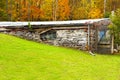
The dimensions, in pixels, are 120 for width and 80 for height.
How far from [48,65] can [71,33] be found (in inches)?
454

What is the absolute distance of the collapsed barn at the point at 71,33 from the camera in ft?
112

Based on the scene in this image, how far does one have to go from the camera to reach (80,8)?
6397 centimetres

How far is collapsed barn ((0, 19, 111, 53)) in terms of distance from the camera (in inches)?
1350

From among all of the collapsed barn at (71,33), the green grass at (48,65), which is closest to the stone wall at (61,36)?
the collapsed barn at (71,33)

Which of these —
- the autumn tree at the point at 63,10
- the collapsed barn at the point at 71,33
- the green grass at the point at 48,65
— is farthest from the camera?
the autumn tree at the point at 63,10

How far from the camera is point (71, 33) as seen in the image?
34938mm

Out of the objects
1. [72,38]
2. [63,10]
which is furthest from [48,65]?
[63,10]

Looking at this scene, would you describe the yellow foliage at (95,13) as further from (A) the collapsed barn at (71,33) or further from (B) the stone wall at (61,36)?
(B) the stone wall at (61,36)

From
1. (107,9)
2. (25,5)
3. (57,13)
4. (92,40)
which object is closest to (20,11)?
(25,5)

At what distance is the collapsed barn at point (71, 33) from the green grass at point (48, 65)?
12.9ft

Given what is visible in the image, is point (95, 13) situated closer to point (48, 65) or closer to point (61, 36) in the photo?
point (61, 36)

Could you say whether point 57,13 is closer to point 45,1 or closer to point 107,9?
point 45,1

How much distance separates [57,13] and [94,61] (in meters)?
33.8

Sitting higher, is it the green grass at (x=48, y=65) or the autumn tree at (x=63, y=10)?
the autumn tree at (x=63, y=10)
